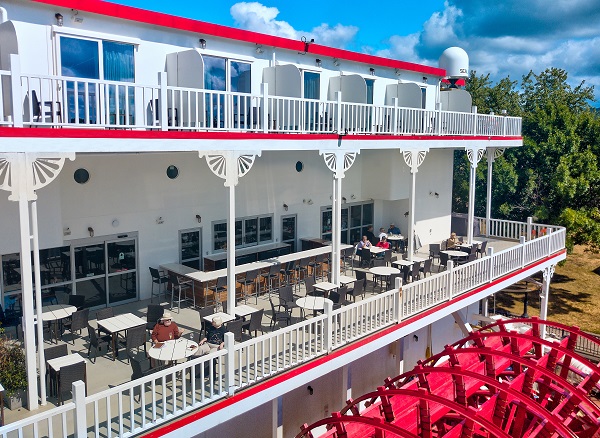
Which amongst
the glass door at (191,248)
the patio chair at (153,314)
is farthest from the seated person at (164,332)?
the glass door at (191,248)

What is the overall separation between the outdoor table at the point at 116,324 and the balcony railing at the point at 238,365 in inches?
48.1

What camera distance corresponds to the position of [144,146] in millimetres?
9500

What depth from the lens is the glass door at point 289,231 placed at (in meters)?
17.0

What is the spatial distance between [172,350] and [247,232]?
7.21m

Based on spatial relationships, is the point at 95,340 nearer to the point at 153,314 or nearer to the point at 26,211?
the point at 153,314

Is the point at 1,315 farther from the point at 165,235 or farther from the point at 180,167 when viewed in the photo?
the point at 180,167

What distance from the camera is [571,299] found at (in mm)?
28016

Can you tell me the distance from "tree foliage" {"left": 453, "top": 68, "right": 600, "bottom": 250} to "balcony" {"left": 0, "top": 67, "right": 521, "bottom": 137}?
4.89 meters

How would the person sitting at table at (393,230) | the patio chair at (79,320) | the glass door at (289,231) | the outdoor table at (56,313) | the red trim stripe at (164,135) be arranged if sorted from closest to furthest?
the red trim stripe at (164,135) → the outdoor table at (56,313) → the patio chair at (79,320) → the glass door at (289,231) → the person sitting at table at (393,230)

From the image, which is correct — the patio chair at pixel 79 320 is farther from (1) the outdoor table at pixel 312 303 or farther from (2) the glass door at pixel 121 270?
(1) the outdoor table at pixel 312 303

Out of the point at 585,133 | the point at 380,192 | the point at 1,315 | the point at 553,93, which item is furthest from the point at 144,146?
the point at 553,93

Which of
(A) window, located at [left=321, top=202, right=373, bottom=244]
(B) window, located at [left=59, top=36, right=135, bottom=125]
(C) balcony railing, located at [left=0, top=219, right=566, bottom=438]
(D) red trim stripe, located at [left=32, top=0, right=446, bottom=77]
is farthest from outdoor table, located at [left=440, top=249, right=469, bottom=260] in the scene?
(B) window, located at [left=59, top=36, right=135, bottom=125]

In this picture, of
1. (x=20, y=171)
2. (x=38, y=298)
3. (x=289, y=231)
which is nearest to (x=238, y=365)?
(x=38, y=298)

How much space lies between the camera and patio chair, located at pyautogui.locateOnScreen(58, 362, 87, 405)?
8.02m
